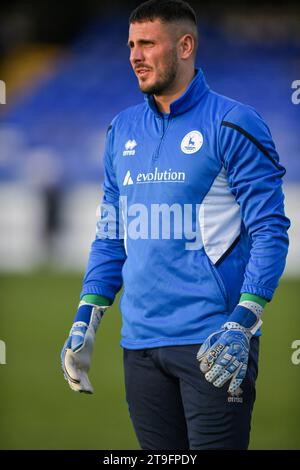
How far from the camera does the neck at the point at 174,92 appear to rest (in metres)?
3.33

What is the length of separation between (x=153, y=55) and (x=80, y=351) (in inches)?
44.6

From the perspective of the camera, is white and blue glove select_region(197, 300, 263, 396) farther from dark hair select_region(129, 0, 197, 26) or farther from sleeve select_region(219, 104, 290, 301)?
dark hair select_region(129, 0, 197, 26)

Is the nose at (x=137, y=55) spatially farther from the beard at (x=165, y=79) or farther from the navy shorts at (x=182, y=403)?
the navy shorts at (x=182, y=403)

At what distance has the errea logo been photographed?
3.39m

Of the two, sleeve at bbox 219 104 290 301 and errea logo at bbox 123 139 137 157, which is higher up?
errea logo at bbox 123 139 137 157

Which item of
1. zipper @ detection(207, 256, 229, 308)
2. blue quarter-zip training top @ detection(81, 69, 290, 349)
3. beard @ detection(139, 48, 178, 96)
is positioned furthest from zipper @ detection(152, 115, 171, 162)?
zipper @ detection(207, 256, 229, 308)

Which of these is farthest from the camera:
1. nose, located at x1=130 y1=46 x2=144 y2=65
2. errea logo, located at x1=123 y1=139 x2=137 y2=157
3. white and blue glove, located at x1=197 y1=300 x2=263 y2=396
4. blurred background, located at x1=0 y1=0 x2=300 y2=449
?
blurred background, located at x1=0 y1=0 x2=300 y2=449

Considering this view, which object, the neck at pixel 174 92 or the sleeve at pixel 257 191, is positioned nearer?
the sleeve at pixel 257 191

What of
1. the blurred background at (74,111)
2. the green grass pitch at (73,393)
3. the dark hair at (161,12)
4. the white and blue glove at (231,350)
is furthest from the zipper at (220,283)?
the blurred background at (74,111)

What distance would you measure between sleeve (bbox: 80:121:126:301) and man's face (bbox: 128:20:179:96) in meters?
0.35

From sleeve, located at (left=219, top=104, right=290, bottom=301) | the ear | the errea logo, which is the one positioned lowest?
sleeve, located at (left=219, top=104, right=290, bottom=301)

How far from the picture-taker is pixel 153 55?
10.7 feet

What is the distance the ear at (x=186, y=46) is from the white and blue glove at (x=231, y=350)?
0.97m

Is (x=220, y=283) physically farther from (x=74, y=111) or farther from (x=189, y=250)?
(x=74, y=111)
